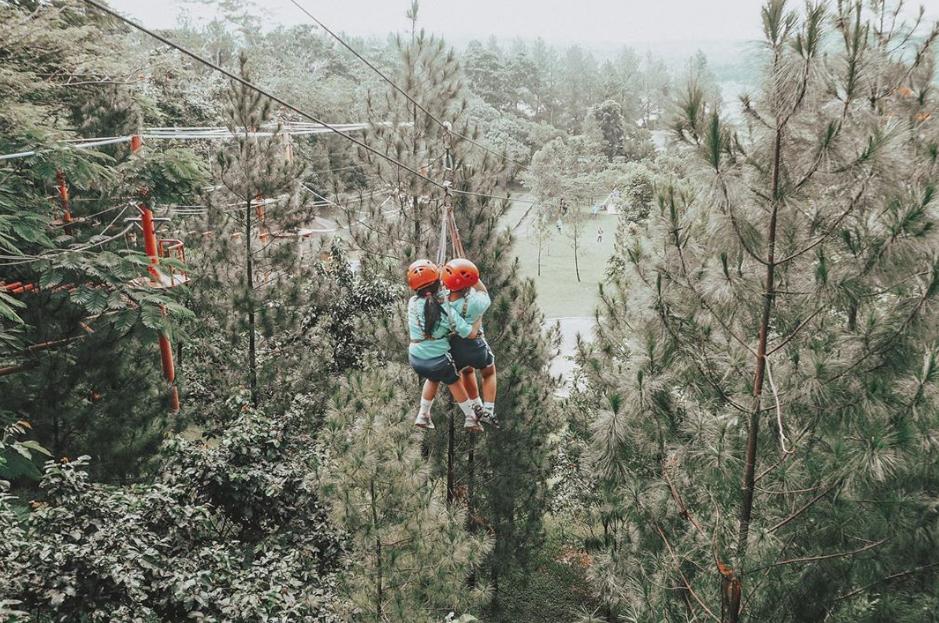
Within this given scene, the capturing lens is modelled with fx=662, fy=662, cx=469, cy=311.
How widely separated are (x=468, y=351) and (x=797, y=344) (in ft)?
7.93

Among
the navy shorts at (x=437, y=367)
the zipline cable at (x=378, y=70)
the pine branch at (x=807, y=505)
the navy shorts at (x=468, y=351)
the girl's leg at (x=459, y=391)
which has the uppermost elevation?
the zipline cable at (x=378, y=70)

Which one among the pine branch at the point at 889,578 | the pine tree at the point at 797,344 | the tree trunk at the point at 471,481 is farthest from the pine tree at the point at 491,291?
the pine branch at the point at 889,578

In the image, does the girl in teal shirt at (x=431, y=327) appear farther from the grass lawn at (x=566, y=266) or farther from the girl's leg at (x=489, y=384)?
the grass lawn at (x=566, y=266)

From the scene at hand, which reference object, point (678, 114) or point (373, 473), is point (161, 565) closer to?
point (373, 473)

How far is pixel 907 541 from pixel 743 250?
2463 millimetres

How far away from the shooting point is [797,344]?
4461 mm

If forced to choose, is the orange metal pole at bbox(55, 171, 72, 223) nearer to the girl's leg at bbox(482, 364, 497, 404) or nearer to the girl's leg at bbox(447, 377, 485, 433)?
the girl's leg at bbox(447, 377, 485, 433)

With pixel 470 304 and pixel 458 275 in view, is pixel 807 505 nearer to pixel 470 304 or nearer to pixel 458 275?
pixel 470 304

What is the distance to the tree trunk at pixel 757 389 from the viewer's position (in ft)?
12.9

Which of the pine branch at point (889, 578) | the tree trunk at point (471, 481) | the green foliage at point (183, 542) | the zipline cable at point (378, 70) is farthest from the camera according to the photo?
the tree trunk at point (471, 481)

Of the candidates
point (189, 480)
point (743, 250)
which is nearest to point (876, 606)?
point (743, 250)

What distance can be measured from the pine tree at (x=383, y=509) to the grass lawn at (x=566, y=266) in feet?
71.7

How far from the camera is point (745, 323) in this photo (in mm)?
4508

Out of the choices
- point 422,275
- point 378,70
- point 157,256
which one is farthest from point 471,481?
point 378,70
